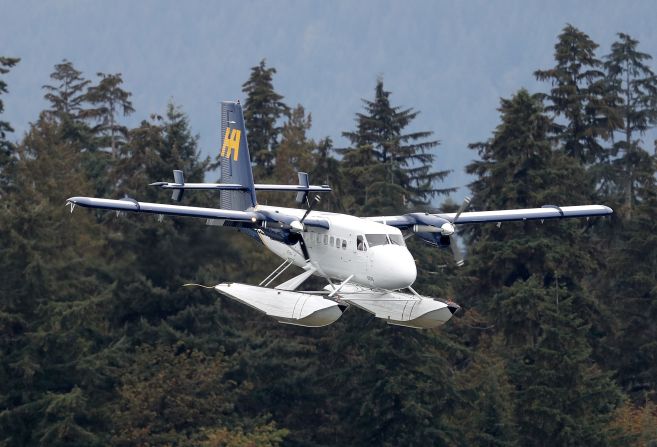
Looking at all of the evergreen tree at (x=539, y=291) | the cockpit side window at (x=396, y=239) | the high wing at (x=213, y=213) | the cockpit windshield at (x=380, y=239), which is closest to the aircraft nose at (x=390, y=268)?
the cockpit windshield at (x=380, y=239)

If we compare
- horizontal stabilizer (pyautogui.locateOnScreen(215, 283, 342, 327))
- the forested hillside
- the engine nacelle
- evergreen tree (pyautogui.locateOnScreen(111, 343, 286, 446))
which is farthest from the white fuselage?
evergreen tree (pyautogui.locateOnScreen(111, 343, 286, 446))

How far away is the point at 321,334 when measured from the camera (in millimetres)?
58406

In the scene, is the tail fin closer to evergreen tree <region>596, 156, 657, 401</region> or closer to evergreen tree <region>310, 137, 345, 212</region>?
evergreen tree <region>310, 137, 345, 212</region>

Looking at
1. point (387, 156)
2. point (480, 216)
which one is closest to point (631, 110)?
point (387, 156)

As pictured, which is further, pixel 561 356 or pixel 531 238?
pixel 531 238

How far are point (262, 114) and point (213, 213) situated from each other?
143 feet

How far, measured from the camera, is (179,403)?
53.7 metres

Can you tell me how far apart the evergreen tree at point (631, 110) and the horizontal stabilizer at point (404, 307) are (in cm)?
4017

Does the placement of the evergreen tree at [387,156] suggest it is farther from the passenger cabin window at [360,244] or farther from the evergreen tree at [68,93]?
the evergreen tree at [68,93]

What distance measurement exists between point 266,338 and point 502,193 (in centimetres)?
1219

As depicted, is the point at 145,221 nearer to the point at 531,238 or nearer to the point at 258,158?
the point at 531,238

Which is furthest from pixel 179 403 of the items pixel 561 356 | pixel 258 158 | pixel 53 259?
pixel 258 158

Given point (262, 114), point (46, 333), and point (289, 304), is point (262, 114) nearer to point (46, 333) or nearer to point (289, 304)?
point (46, 333)

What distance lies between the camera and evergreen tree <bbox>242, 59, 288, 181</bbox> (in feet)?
260
